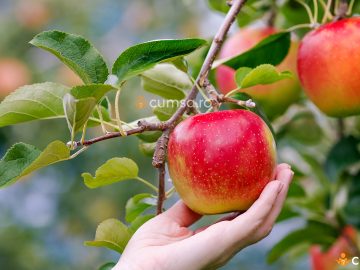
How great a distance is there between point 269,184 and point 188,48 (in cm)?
15

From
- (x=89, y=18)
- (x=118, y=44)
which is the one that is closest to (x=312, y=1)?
(x=89, y=18)

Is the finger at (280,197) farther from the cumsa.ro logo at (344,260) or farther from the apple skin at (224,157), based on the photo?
the cumsa.ro logo at (344,260)

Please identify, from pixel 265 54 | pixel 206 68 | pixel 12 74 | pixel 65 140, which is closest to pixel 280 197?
pixel 206 68

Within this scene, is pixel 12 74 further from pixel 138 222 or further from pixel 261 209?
pixel 261 209

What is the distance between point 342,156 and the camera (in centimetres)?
103

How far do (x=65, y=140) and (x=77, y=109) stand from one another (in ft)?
6.86

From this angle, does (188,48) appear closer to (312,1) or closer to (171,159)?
(171,159)

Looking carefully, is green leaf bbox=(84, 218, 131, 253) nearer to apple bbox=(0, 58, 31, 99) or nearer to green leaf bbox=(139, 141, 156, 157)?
green leaf bbox=(139, 141, 156, 157)

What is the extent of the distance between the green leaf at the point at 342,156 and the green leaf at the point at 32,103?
49cm

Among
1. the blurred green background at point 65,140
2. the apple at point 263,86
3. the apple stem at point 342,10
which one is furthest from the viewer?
the blurred green background at point 65,140

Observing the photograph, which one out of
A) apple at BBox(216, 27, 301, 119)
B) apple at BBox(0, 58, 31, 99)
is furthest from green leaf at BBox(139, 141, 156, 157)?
apple at BBox(0, 58, 31, 99)

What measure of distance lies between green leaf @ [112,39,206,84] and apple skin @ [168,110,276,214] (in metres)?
0.07

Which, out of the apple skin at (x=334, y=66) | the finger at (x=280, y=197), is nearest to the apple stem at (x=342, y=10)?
the apple skin at (x=334, y=66)

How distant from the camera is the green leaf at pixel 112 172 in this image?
0.72 meters
